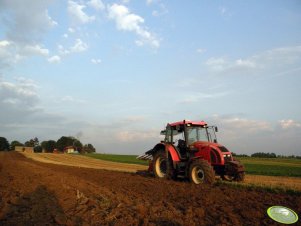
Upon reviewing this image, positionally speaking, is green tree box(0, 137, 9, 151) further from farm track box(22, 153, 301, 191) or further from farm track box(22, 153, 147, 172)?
farm track box(22, 153, 301, 191)

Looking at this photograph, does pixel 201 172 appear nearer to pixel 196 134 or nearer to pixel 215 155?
pixel 215 155

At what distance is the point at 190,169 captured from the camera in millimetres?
12078

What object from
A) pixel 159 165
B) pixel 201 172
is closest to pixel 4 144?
pixel 159 165

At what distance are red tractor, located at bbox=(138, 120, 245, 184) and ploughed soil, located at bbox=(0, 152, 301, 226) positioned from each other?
0.70m

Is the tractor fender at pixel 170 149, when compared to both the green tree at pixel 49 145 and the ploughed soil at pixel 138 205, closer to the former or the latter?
the ploughed soil at pixel 138 205

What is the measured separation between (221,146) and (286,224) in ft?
20.2

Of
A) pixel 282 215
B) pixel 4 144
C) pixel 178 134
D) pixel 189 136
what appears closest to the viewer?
pixel 282 215

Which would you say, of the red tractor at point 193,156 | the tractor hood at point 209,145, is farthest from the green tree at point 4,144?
the tractor hood at point 209,145

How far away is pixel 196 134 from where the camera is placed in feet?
44.0

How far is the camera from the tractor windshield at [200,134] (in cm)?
1330

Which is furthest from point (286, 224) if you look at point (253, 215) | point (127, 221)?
point (127, 221)

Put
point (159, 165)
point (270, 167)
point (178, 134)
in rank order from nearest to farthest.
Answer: point (178, 134)
point (159, 165)
point (270, 167)

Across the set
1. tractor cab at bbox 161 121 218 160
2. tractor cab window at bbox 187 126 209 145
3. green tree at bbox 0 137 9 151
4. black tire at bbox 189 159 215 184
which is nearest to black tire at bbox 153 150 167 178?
tractor cab at bbox 161 121 218 160

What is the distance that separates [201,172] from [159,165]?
283 centimetres
